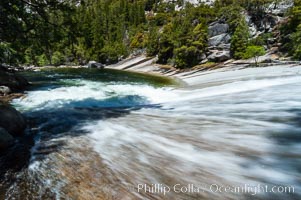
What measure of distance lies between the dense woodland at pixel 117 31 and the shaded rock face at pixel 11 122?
355 centimetres

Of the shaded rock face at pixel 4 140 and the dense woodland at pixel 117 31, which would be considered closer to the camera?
the shaded rock face at pixel 4 140

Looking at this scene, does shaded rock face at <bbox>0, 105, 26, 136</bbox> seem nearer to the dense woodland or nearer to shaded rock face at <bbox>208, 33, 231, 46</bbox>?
the dense woodland

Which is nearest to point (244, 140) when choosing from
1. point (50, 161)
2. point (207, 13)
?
point (50, 161)

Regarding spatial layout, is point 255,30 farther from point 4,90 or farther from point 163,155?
point 163,155

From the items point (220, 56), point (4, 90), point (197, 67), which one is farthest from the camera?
point (220, 56)

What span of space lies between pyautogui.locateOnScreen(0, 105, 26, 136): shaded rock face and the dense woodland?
3546 millimetres

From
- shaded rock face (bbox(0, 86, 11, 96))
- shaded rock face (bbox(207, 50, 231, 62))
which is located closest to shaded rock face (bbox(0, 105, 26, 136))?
shaded rock face (bbox(0, 86, 11, 96))

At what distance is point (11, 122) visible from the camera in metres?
9.70

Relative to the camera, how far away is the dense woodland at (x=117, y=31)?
470 inches

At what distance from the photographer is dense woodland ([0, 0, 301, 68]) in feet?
39.1

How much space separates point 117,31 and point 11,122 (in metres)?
108

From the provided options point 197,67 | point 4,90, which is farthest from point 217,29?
point 4,90

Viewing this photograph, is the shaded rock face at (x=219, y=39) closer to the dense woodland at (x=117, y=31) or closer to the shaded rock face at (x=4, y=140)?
the dense woodland at (x=117, y=31)

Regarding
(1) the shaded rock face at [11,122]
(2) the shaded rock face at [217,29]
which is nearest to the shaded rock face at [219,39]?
(2) the shaded rock face at [217,29]
